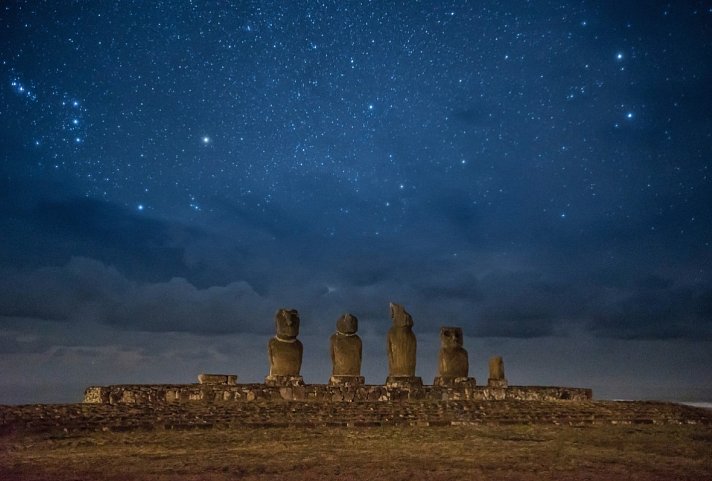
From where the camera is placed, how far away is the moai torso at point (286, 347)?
23.0 m

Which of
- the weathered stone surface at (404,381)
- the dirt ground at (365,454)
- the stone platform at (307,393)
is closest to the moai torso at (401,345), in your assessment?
the weathered stone surface at (404,381)

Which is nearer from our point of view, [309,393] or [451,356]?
[309,393]

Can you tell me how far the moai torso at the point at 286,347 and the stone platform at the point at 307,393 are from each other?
234 cm

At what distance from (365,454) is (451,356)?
1356 centimetres

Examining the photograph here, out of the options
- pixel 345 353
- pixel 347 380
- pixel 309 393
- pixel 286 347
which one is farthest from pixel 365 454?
pixel 286 347

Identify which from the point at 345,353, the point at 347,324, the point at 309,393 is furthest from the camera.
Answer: the point at 347,324

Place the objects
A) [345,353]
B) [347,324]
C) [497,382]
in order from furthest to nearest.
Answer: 1. [497,382]
2. [347,324]
3. [345,353]

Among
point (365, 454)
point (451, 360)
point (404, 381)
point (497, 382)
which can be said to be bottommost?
point (365, 454)

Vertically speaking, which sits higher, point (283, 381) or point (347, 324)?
Result: point (347, 324)

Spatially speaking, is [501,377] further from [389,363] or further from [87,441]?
[87,441]

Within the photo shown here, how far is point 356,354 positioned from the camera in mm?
23188

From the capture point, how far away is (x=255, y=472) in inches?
358

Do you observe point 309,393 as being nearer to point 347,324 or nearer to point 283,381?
point 283,381

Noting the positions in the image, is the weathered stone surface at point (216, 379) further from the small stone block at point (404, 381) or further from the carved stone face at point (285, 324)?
the small stone block at point (404, 381)
